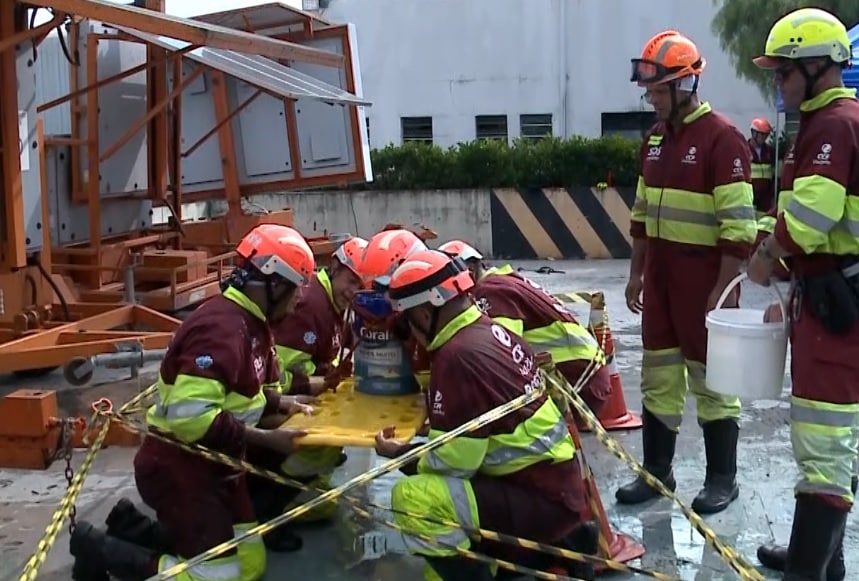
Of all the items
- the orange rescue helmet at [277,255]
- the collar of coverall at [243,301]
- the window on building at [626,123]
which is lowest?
the collar of coverall at [243,301]

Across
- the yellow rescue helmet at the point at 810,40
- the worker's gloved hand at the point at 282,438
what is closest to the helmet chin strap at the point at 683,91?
the yellow rescue helmet at the point at 810,40

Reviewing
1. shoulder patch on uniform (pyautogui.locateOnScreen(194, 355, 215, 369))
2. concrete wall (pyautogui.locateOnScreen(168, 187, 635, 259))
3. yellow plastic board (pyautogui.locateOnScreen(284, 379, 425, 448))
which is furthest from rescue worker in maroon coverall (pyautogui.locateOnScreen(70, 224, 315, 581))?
concrete wall (pyautogui.locateOnScreen(168, 187, 635, 259))

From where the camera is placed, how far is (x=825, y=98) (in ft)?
12.3

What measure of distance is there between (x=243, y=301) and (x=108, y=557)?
3.57ft

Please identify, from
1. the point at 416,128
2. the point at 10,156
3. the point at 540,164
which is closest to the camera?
the point at 10,156

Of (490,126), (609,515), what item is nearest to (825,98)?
(609,515)

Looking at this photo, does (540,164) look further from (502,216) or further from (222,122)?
(222,122)

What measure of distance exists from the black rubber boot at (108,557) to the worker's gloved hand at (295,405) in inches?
29.4

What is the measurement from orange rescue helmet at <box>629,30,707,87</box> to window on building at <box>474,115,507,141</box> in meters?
19.5

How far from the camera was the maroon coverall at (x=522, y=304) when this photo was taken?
4.80 meters

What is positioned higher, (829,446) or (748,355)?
(748,355)

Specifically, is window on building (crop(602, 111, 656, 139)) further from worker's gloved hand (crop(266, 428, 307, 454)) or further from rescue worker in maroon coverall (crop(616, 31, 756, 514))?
worker's gloved hand (crop(266, 428, 307, 454))

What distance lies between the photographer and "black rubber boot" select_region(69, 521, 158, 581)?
394 cm

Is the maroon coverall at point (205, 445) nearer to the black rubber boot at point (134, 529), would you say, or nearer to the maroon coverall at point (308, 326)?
the black rubber boot at point (134, 529)
